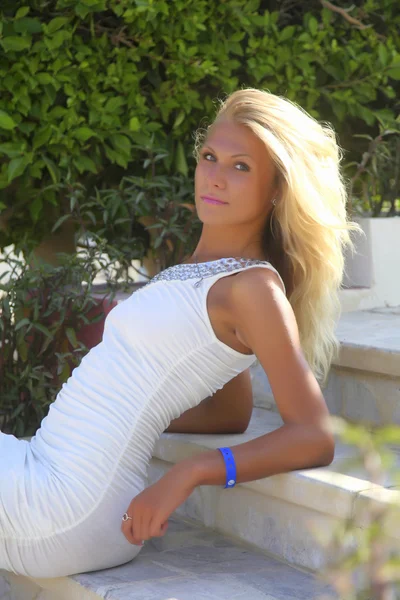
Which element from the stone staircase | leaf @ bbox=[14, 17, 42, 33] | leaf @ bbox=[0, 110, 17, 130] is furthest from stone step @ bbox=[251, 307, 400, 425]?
leaf @ bbox=[14, 17, 42, 33]

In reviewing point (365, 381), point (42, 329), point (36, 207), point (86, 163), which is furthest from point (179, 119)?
point (365, 381)

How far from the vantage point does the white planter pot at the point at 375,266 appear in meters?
3.68

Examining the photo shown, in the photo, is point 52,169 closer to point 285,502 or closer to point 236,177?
point 236,177

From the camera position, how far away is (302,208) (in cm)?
218

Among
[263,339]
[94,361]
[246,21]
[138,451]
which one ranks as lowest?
[138,451]

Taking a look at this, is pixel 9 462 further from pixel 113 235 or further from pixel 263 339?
pixel 113 235

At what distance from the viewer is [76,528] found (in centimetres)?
202

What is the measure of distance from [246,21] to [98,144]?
30.0 inches

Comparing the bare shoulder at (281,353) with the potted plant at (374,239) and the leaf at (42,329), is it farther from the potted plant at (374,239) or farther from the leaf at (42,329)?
the potted plant at (374,239)

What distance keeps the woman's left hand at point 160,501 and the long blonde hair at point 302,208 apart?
609mm

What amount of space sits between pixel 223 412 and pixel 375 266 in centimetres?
149

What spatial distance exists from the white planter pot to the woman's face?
4.99 feet

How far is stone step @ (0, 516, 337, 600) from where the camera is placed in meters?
1.92

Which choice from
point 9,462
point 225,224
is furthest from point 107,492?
point 225,224
